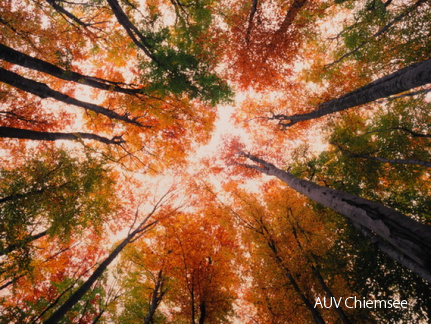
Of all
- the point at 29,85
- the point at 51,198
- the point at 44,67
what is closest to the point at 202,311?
the point at 51,198

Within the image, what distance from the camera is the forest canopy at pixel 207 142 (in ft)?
16.0

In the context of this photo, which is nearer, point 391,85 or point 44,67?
point 391,85

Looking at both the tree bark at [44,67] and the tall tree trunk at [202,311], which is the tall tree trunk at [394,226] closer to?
the tree bark at [44,67]

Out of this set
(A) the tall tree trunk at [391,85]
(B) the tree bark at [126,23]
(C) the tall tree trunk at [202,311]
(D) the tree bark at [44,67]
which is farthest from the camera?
(C) the tall tree trunk at [202,311]

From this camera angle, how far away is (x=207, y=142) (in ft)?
31.0

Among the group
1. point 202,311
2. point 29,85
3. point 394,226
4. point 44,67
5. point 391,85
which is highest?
point 391,85

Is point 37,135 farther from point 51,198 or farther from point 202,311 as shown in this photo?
point 202,311

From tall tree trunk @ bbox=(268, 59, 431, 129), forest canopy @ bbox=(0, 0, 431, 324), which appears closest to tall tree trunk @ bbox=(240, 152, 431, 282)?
forest canopy @ bbox=(0, 0, 431, 324)

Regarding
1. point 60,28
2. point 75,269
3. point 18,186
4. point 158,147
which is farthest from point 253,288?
point 60,28

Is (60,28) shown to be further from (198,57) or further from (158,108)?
(198,57)

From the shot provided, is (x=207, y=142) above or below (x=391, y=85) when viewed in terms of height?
above

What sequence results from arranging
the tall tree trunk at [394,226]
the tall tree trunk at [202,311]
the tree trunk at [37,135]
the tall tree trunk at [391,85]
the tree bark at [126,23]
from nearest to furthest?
the tall tree trunk at [394,226] < the tall tree trunk at [391,85] < the tree bark at [126,23] < the tree trunk at [37,135] < the tall tree trunk at [202,311]

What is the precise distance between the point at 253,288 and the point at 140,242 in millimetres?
6826

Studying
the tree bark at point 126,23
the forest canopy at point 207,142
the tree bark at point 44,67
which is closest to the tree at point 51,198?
the forest canopy at point 207,142
